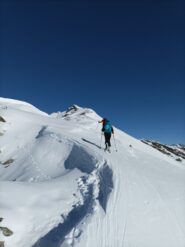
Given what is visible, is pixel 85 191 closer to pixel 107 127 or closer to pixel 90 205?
pixel 90 205

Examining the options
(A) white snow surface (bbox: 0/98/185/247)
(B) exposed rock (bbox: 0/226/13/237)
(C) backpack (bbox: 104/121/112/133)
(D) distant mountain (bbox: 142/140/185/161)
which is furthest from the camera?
(D) distant mountain (bbox: 142/140/185/161)

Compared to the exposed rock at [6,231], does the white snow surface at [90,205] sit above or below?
above

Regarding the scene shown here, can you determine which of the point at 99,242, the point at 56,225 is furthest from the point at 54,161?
the point at 99,242

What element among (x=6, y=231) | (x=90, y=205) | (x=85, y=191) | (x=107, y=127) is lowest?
(x=6, y=231)

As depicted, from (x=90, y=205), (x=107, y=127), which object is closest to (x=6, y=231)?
(x=90, y=205)

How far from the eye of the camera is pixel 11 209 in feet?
31.4

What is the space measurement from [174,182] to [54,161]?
334 inches

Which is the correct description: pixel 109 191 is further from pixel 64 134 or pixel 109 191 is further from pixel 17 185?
pixel 64 134

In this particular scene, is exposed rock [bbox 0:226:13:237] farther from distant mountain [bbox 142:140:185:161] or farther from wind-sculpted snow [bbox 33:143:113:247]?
distant mountain [bbox 142:140:185:161]

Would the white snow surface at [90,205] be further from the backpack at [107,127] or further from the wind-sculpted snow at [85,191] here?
the backpack at [107,127]

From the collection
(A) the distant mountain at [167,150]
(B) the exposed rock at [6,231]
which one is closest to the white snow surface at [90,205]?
(B) the exposed rock at [6,231]

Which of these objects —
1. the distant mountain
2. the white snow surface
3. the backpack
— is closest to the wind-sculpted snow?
the white snow surface

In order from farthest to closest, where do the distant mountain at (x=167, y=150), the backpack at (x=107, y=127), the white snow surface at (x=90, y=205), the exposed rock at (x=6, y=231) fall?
the distant mountain at (x=167, y=150), the backpack at (x=107, y=127), the white snow surface at (x=90, y=205), the exposed rock at (x=6, y=231)

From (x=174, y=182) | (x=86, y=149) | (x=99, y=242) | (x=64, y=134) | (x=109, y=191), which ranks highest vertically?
(x=64, y=134)
